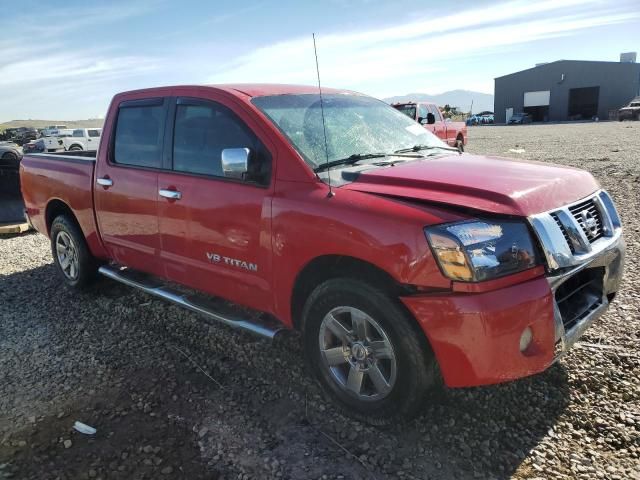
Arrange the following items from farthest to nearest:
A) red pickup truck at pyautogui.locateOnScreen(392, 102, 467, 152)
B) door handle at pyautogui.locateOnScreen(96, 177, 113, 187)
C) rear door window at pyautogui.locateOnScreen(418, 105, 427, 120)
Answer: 1. rear door window at pyautogui.locateOnScreen(418, 105, 427, 120)
2. red pickup truck at pyautogui.locateOnScreen(392, 102, 467, 152)
3. door handle at pyautogui.locateOnScreen(96, 177, 113, 187)

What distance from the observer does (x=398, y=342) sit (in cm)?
266

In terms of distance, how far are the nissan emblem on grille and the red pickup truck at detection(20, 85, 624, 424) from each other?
0.05 feet

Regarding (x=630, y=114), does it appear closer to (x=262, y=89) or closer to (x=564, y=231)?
(x=262, y=89)

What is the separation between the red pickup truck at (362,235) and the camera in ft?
8.16

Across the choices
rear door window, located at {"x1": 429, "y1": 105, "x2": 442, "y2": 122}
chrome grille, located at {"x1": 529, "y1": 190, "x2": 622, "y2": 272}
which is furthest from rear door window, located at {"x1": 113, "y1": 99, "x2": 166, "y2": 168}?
rear door window, located at {"x1": 429, "y1": 105, "x2": 442, "y2": 122}

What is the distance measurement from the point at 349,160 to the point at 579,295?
Answer: 1591 mm

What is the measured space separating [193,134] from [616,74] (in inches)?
2511

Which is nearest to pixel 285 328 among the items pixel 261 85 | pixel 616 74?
pixel 261 85

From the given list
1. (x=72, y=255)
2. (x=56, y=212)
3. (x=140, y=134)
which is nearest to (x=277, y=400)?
(x=140, y=134)

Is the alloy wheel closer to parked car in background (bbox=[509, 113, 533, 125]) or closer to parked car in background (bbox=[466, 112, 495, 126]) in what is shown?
parked car in background (bbox=[509, 113, 533, 125])

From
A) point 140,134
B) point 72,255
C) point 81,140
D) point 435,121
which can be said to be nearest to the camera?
point 140,134

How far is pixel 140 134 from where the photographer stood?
4.30 meters

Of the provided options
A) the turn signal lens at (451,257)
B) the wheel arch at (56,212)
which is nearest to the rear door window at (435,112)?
the wheel arch at (56,212)

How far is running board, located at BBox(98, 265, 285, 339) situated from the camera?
3.35m
